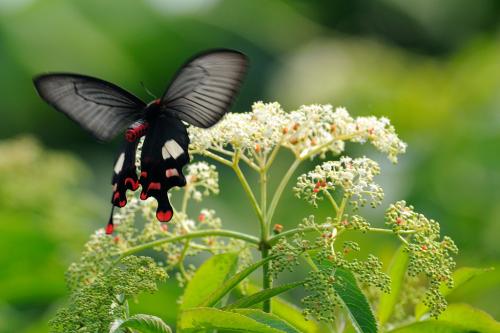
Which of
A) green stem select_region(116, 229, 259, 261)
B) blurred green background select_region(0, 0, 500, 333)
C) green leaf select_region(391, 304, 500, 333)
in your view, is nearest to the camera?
green leaf select_region(391, 304, 500, 333)

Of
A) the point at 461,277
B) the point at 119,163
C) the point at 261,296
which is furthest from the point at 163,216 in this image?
the point at 461,277

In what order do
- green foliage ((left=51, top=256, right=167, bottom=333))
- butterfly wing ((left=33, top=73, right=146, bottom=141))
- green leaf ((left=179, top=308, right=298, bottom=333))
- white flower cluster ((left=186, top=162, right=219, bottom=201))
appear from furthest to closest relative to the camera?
white flower cluster ((left=186, top=162, right=219, bottom=201)) < butterfly wing ((left=33, top=73, right=146, bottom=141)) < green foliage ((left=51, top=256, right=167, bottom=333)) < green leaf ((left=179, top=308, right=298, bottom=333))

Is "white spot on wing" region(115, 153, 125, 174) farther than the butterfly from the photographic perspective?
Yes

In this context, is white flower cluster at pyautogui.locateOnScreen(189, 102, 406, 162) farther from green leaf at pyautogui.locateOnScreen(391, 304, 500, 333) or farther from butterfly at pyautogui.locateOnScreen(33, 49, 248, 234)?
green leaf at pyautogui.locateOnScreen(391, 304, 500, 333)

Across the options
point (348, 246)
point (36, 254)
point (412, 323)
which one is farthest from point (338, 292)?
point (36, 254)

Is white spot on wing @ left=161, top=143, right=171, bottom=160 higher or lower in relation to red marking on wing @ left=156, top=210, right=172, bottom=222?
higher

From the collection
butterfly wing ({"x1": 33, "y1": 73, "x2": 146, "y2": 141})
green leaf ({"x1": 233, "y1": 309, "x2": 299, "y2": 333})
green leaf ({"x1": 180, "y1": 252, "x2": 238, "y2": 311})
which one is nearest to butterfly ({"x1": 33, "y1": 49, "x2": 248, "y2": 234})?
butterfly wing ({"x1": 33, "y1": 73, "x2": 146, "y2": 141})

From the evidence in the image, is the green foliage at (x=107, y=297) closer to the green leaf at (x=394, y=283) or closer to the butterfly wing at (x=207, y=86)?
the butterfly wing at (x=207, y=86)
